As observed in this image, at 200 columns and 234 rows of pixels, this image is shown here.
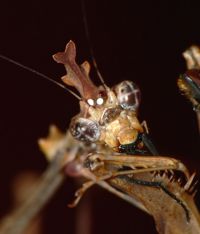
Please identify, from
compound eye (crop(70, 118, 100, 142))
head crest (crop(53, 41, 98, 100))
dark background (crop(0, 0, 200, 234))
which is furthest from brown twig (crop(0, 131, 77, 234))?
dark background (crop(0, 0, 200, 234))

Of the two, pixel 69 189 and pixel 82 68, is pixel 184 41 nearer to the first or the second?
pixel 69 189

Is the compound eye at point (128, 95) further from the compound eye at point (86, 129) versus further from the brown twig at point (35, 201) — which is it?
the brown twig at point (35, 201)

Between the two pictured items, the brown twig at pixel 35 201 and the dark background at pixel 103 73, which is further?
the dark background at pixel 103 73

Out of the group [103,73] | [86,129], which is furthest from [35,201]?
[103,73]

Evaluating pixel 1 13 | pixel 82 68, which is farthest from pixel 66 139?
pixel 1 13

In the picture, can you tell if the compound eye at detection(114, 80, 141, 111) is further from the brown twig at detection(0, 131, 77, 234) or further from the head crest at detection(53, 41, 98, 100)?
the brown twig at detection(0, 131, 77, 234)

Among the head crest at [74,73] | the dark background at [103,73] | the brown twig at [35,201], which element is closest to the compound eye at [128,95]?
the head crest at [74,73]

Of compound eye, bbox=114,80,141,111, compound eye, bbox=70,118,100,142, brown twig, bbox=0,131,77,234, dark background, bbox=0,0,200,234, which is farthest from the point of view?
dark background, bbox=0,0,200,234
